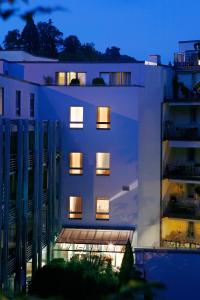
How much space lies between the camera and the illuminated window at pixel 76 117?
27531mm

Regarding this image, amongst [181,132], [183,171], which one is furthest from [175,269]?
[181,132]

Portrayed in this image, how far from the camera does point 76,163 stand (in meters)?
27.7

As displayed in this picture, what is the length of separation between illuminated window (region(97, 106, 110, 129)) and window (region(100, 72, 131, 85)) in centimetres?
337

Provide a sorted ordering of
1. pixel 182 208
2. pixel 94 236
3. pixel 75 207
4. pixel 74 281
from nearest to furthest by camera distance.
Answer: pixel 74 281, pixel 94 236, pixel 75 207, pixel 182 208

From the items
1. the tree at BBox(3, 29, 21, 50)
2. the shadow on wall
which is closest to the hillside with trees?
the tree at BBox(3, 29, 21, 50)

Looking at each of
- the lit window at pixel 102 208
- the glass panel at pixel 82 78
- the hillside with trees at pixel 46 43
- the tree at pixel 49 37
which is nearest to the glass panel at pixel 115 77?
the glass panel at pixel 82 78

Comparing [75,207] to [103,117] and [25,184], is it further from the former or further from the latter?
[25,184]

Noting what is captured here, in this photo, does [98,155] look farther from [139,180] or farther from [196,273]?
[196,273]

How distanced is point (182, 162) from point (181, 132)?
6.09 ft

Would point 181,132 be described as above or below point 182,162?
above

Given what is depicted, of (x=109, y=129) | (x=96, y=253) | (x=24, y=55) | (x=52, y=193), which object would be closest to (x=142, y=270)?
(x=96, y=253)

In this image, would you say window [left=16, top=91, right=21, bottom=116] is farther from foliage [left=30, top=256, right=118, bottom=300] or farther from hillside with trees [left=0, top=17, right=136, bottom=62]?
hillside with trees [left=0, top=17, right=136, bottom=62]

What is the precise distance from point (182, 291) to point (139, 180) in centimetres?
768

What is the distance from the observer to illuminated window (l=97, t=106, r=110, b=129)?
27500 mm
